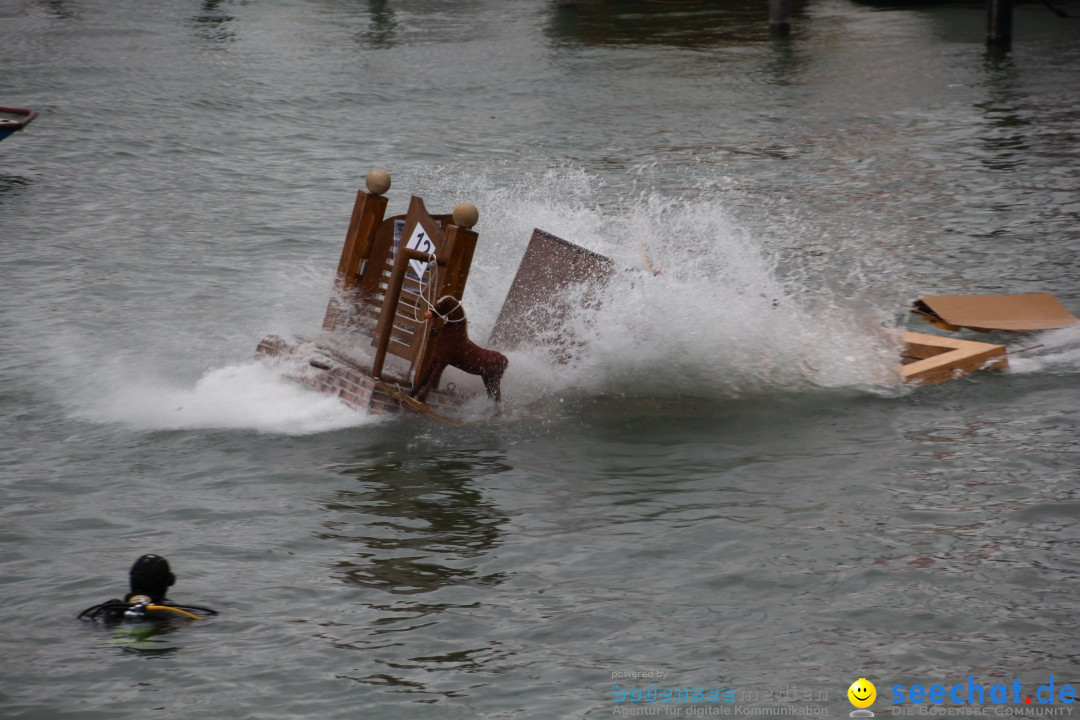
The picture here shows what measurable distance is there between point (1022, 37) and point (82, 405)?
26.5 metres

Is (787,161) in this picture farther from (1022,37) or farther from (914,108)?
(1022,37)

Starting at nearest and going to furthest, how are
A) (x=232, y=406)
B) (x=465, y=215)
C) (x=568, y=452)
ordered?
(x=465, y=215)
(x=568, y=452)
(x=232, y=406)

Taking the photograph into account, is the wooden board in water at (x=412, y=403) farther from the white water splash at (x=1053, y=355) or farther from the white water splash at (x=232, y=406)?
the white water splash at (x=1053, y=355)

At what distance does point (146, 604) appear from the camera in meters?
6.99

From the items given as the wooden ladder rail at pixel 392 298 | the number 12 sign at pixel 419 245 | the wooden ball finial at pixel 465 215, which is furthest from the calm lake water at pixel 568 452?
the wooden ball finial at pixel 465 215

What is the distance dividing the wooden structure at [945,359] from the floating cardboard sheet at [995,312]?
3.00ft

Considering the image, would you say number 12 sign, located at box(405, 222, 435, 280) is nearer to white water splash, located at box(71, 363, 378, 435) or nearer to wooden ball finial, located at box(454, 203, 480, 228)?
wooden ball finial, located at box(454, 203, 480, 228)

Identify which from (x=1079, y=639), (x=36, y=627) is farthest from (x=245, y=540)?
(x=1079, y=639)

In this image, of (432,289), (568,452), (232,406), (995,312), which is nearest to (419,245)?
(432,289)

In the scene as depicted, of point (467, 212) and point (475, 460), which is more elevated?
point (467, 212)

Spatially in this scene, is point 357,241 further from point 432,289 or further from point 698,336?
point 698,336

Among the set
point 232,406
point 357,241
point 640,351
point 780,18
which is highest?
point 780,18

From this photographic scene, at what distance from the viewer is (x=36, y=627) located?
23.7 ft

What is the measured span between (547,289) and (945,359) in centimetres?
363
